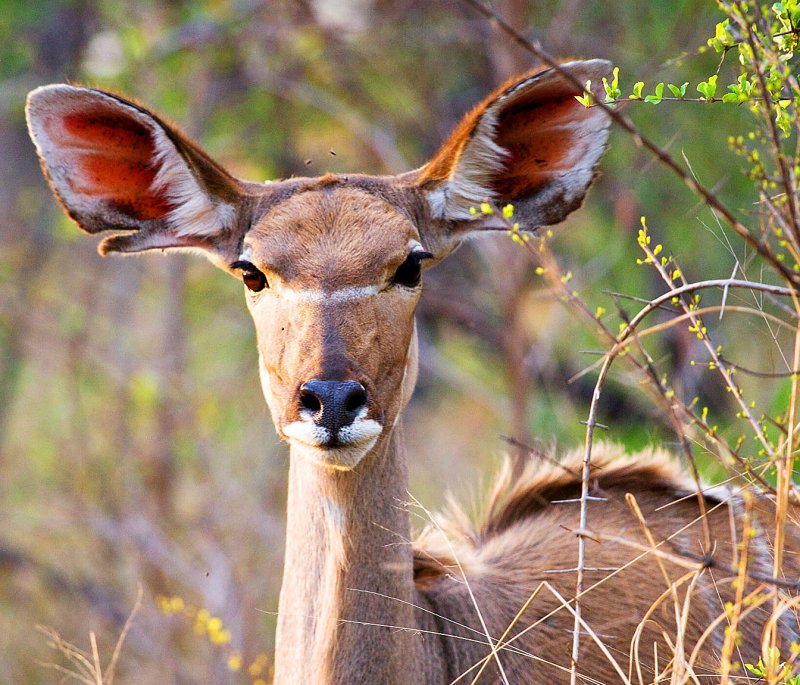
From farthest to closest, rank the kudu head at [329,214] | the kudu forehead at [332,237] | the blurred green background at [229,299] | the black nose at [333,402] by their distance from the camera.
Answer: the blurred green background at [229,299] < the kudu forehead at [332,237] < the kudu head at [329,214] < the black nose at [333,402]

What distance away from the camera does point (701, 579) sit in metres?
4.07

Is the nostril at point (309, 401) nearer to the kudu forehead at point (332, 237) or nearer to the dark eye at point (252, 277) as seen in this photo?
the kudu forehead at point (332, 237)

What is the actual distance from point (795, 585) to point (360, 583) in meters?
1.34

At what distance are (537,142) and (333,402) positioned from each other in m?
1.29

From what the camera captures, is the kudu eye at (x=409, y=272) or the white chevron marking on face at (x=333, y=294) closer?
the white chevron marking on face at (x=333, y=294)

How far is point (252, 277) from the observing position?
12.5 feet

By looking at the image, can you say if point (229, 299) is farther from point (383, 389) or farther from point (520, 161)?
point (383, 389)

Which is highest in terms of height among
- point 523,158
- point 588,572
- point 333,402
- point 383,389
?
point 523,158

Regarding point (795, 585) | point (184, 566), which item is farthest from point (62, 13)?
point (795, 585)

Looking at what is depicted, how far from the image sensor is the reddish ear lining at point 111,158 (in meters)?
3.94

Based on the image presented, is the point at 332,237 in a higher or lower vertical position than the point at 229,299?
higher

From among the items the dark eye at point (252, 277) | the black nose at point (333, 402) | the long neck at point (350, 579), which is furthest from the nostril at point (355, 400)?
the dark eye at point (252, 277)

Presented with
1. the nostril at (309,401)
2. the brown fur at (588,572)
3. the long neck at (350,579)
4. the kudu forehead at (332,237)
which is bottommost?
the brown fur at (588,572)

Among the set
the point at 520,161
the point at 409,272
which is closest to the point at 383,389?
the point at 409,272
